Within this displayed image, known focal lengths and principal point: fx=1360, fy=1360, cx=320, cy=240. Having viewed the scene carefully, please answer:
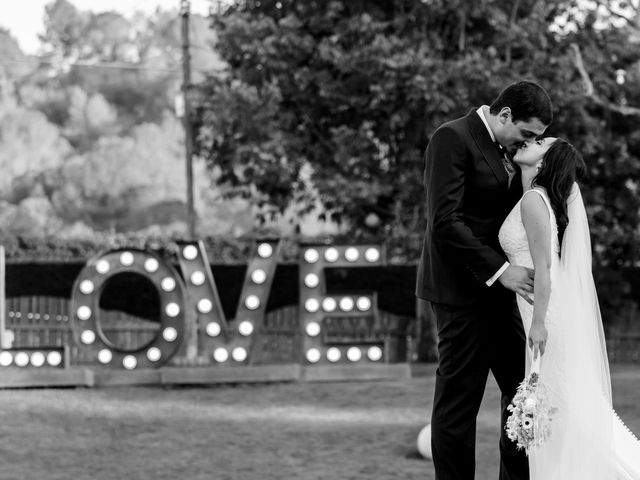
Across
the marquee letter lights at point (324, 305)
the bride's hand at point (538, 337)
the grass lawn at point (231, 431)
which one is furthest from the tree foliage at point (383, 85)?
the bride's hand at point (538, 337)

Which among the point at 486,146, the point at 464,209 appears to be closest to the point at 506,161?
the point at 486,146

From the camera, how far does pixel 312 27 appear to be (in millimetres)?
23703

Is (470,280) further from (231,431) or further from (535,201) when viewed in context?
(231,431)

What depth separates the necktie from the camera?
20.7ft

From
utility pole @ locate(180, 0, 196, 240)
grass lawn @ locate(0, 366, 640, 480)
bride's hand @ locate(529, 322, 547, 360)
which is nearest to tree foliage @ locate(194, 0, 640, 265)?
utility pole @ locate(180, 0, 196, 240)

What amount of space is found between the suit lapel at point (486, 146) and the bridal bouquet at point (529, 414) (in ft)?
3.08

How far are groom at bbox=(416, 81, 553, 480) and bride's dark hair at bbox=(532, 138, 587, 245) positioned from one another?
0.17m

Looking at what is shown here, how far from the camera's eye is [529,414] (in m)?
6.00

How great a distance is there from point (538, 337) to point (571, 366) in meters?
0.39

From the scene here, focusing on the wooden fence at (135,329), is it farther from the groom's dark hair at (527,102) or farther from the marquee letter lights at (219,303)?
the groom's dark hair at (527,102)

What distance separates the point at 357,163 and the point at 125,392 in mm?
8078

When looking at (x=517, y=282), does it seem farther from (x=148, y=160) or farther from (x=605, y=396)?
(x=148, y=160)

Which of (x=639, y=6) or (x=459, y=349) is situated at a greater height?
(x=639, y=6)

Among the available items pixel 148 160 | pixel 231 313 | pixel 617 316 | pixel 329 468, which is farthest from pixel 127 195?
pixel 329 468
